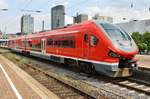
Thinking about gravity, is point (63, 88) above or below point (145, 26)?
below

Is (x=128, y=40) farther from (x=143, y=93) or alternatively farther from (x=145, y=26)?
(x=145, y=26)

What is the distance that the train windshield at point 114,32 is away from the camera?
1764cm

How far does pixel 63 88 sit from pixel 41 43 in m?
19.0

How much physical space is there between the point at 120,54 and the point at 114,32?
77.0 inches

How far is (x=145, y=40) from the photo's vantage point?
63219 mm

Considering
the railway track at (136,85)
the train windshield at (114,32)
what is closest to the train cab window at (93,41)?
the train windshield at (114,32)

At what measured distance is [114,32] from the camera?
1808 cm

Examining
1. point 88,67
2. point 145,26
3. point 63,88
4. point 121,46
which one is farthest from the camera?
point 145,26

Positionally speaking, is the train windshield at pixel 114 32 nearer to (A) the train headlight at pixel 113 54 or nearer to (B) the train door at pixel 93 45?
(B) the train door at pixel 93 45

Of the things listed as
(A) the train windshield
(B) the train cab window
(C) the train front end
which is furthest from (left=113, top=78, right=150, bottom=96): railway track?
(B) the train cab window

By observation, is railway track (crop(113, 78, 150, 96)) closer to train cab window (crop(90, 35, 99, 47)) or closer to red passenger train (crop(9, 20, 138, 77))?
red passenger train (crop(9, 20, 138, 77))

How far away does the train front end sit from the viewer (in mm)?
16531

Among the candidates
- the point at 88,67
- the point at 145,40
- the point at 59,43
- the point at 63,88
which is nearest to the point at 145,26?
the point at 145,40

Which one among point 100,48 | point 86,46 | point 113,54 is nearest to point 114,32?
point 100,48
